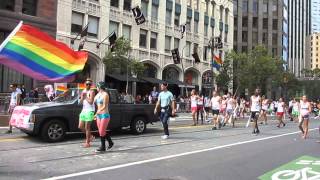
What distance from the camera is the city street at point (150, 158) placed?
9484mm

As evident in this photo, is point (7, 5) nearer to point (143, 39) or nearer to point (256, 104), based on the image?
point (143, 39)

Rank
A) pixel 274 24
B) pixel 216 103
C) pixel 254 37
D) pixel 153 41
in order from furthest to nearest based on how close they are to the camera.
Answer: pixel 274 24
pixel 254 37
pixel 153 41
pixel 216 103

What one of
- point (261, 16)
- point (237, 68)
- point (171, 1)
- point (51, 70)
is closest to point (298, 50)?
point (261, 16)

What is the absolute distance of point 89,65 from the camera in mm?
40375

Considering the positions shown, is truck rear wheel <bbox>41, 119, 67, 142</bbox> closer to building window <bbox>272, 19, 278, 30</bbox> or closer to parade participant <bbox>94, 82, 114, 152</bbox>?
parade participant <bbox>94, 82, 114, 152</bbox>

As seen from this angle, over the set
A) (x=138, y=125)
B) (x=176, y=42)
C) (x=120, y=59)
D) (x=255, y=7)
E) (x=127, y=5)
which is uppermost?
(x=255, y=7)

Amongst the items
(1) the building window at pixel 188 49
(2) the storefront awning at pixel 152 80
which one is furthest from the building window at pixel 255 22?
(2) the storefront awning at pixel 152 80

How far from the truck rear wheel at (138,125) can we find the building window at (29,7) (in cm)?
1931

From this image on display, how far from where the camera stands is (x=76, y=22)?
38625 millimetres

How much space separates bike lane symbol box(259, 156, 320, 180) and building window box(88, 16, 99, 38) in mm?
30001

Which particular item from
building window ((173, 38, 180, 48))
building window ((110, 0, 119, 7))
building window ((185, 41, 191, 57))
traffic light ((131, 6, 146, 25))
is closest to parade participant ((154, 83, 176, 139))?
building window ((110, 0, 119, 7))

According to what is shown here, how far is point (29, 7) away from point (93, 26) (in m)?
7.31

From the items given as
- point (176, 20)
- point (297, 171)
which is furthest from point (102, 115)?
point (176, 20)

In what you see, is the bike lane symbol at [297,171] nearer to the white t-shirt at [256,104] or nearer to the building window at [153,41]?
the white t-shirt at [256,104]
